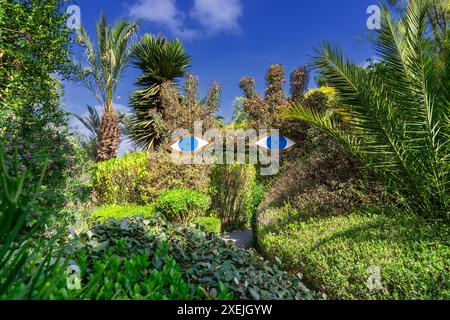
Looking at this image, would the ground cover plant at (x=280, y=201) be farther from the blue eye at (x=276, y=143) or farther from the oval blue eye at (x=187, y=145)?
the blue eye at (x=276, y=143)

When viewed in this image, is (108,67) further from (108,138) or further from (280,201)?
(280,201)

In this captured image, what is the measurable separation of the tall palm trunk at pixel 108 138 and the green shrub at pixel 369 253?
1031cm

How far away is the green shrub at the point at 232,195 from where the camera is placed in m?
10.1

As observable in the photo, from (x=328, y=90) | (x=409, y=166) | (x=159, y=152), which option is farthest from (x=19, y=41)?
(x=328, y=90)

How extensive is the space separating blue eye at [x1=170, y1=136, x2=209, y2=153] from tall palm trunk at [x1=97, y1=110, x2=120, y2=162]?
18.3 feet

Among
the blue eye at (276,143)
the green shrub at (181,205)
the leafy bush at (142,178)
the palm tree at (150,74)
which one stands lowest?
the green shrub at (181,205)

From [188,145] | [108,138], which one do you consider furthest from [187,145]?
[108,138]

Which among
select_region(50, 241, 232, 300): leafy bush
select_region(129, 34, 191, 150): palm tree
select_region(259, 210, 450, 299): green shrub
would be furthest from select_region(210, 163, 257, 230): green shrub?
select_region(50, 241, 232, 300): leafy bush

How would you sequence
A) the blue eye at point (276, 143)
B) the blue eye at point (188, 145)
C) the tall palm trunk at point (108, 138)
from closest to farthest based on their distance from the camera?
1. the blue eye at point (188, 145)
2. the blue eye at point (276, 143)
3. the tall palm trunk at point (108, 138)

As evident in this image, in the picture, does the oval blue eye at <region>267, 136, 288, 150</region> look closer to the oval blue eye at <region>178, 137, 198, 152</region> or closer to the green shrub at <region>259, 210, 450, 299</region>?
the oval blue eye at <region>178, 137, 198, 152</region>

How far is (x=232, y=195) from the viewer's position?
1039cm

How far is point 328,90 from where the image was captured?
10.8 meters

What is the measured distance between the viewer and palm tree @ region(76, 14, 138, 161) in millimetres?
13461

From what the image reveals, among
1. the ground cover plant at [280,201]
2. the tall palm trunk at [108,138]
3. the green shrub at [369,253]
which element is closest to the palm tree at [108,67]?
the tall palm trunk at [108,138]
